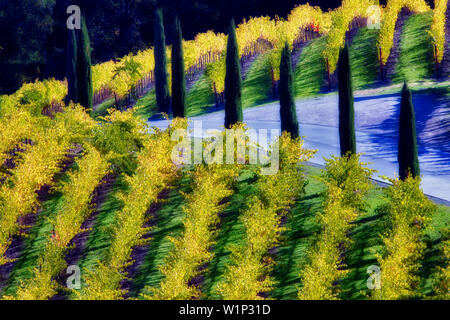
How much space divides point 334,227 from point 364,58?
92.6ft

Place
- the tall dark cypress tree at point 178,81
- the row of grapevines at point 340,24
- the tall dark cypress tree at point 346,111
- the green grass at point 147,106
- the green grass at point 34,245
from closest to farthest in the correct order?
the green grass at point 34,245
the tall dark cypress tree at point 346,111
the tall dark cypress tree at point 178,81
the row of grapevines at point 340,24
the green grass at point 147,106

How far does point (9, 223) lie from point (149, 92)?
92.5 ft

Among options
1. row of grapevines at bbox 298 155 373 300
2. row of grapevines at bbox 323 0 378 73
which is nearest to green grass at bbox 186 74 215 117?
row of grapevines at bbox 323 0 378 73

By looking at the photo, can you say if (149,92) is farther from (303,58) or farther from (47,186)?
(47,186)

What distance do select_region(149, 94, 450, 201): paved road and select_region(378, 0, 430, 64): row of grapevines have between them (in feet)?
19.8

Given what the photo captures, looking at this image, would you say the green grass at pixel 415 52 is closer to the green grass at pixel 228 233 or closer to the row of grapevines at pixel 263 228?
the row of grapevines at pixel 263 228

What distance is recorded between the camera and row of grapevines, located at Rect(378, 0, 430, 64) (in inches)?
1710

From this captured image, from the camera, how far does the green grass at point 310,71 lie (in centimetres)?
4397

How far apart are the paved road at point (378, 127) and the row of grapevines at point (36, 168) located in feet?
30.1

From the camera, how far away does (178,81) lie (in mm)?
37281

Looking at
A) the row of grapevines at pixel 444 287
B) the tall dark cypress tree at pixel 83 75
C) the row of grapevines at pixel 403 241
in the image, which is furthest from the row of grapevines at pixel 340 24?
the row of grapevines at pixel 444 287
